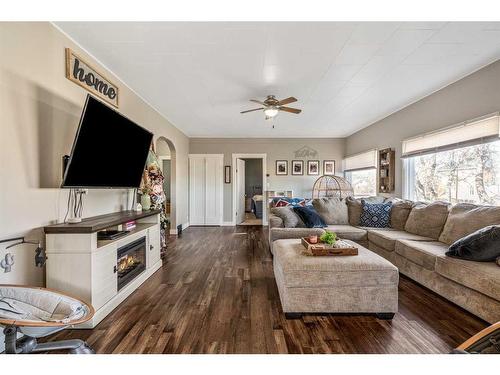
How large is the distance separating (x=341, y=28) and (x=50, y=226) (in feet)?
9.76

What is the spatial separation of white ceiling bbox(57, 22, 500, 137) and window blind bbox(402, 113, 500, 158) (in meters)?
0.63

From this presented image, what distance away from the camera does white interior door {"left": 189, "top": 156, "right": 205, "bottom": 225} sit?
21.8 ft

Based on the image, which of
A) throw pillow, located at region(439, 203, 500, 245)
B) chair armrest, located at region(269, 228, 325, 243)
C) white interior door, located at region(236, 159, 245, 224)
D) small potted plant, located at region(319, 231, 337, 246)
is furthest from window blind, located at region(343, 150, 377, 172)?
small potted plant, located at region(319, 231, 337, 246)

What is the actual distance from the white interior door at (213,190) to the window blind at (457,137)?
4458 millimetres

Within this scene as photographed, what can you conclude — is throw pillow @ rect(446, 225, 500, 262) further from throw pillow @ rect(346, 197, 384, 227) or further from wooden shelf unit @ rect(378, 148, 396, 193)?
wooden shelf unit @ rect(378, 148, 396, 193)

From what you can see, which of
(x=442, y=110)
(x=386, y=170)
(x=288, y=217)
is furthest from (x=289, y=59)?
(x=386, y=170)

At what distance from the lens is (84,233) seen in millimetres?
1918

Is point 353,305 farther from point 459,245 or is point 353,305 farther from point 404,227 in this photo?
point 404,227

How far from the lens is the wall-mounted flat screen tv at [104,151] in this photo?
1.91 metres

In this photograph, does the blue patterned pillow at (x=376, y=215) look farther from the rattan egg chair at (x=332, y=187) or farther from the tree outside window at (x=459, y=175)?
the rattan egg chair at (x=332, y=187)

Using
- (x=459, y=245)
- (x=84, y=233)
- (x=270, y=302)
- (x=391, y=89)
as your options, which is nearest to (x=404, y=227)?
(x=459, y=245)

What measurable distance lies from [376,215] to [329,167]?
3.18m

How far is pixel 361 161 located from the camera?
5.72 meters

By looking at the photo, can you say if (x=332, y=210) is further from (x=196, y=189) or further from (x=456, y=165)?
(x=196, y=189)
